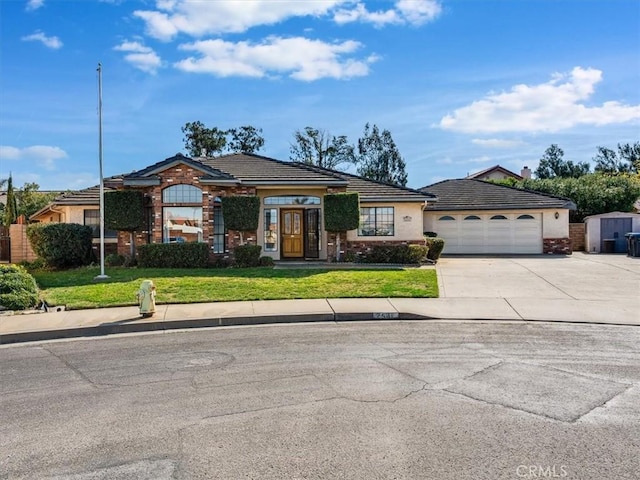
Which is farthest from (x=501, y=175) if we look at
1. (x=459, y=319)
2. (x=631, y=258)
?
(x=459, y=319)

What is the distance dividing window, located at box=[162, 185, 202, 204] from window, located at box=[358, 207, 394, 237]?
7086 millimetres

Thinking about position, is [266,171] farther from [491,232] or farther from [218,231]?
[491,232]

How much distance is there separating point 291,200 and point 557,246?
13948 mm

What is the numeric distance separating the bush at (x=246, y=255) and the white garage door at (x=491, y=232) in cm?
1164

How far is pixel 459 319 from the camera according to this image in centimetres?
1046

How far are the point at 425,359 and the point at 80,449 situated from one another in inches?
181

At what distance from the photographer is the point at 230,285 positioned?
13992 mm

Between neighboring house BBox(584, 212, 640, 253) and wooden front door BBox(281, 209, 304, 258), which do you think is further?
neighboring house BBox(584, 212, 640, 253)

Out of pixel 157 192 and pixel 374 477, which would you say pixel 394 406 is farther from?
pixel 157 192

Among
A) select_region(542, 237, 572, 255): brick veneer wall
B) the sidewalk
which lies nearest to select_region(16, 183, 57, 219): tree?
the sidewalk

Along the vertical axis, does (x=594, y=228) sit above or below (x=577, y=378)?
above

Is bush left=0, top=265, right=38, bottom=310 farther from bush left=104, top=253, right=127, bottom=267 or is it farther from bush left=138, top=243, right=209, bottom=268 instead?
bush left=104, top=253, right=127, bottom=267

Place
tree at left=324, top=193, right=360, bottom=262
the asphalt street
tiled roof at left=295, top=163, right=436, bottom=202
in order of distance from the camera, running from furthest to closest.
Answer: tiled roof at left=295, top=163, right=436, bottom=202
tree at left=324, top=193, right=360, bottom=262
the asphalt street

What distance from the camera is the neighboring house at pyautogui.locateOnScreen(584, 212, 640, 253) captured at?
26.7 meters
